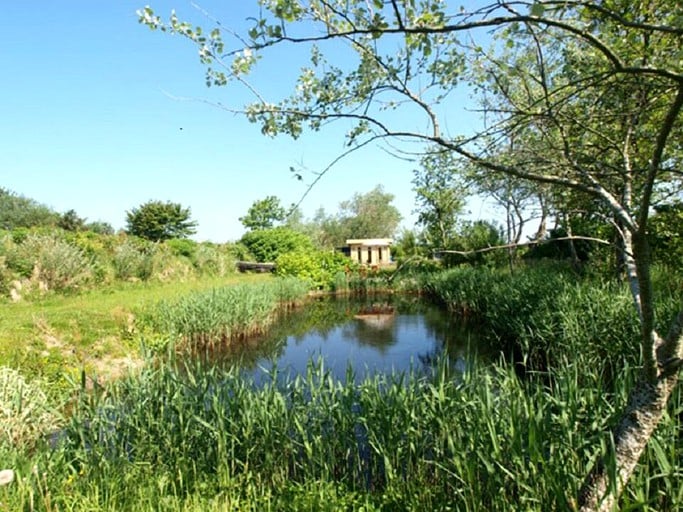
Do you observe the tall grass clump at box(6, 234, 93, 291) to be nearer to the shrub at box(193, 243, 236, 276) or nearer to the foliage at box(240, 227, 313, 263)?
the shrub at box(193, 243, 236, 276)

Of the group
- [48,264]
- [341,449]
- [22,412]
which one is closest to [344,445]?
[341,449]

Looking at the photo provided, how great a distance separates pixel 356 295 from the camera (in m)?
20.0

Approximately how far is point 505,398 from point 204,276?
692 inches

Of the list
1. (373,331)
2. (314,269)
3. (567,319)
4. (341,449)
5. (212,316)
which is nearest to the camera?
(341,449)

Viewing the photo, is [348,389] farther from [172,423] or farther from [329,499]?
[172,423]

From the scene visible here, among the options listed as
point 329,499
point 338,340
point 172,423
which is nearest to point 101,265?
point 338,340

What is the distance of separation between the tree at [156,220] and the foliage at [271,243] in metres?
15.5

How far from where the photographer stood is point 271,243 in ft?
88.6

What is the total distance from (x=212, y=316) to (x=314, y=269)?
39.4 feet

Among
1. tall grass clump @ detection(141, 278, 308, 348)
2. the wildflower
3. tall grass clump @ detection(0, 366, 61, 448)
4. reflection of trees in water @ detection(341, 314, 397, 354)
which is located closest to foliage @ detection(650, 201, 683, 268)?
reflection of trees in water @ detection(341, 314, 397, 354)

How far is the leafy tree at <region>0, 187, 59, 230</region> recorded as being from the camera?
117ft

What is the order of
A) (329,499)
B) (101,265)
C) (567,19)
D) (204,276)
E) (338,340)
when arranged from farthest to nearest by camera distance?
(204,276), (101,265), (338,340), (329,499), (567,19)

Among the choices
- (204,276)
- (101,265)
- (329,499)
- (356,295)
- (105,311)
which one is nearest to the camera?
(329,499)

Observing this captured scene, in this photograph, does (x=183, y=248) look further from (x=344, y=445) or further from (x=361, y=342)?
(x=344, y=445)
